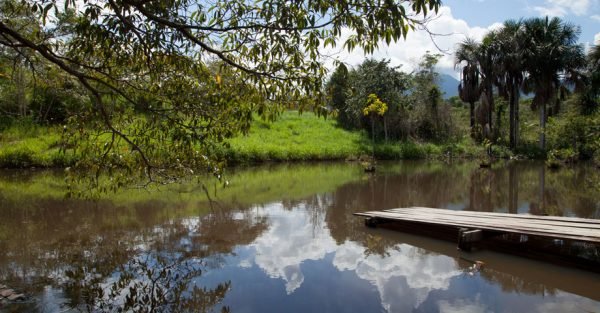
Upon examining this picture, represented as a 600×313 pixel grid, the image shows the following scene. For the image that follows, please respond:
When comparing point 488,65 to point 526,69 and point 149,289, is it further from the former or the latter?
point 149,289

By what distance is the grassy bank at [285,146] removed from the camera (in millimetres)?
20031

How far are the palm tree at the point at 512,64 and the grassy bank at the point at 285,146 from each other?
303cm

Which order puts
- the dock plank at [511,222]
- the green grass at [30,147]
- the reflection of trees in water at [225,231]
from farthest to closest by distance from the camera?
the green grass at [30,147] < the reflection of trees in water at [225,231] < the dock plank at [511,222]

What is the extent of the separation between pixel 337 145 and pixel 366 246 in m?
22.0

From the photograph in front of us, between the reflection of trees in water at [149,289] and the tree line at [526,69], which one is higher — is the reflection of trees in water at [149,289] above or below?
below

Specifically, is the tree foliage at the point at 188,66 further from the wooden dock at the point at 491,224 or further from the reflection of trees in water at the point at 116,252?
the wooden dock at the point at 491,224

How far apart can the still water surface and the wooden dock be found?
0.31 meters

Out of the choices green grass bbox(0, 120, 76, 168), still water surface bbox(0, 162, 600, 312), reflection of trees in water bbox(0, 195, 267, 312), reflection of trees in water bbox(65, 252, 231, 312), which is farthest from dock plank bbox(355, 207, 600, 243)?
green grass bbox(0, 120, 76, 168)

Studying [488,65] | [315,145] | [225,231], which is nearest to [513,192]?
[225,231]

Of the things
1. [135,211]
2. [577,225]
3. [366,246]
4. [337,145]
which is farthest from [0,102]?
[577,225]

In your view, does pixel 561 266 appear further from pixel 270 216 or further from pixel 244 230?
pixel 270 216

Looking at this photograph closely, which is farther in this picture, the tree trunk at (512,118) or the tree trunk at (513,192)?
the tree trunk at (512,118)

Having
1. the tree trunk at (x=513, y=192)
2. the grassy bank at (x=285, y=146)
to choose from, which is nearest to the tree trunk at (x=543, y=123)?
the grassy bank at (x=285, y=146)

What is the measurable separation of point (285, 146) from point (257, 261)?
20601mm
